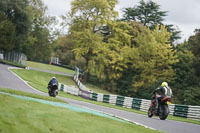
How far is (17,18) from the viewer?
180 feet

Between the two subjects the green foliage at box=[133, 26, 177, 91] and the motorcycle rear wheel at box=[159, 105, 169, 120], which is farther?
the green foliage at box=[133, 26, 177, 91]

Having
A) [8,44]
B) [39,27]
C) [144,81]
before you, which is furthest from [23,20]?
[144,81]

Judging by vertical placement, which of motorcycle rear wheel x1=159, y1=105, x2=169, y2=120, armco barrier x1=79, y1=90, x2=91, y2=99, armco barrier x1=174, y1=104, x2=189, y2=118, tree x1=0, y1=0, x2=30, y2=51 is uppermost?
tree x1=0, y1=0, x2=30, y2=51

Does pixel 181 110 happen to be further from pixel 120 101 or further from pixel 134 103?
pixel 120 101

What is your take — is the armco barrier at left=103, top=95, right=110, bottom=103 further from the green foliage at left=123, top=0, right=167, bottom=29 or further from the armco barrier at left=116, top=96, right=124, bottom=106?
the green foliage at left=123, top=0, right=167, bottom=29

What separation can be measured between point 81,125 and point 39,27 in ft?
194

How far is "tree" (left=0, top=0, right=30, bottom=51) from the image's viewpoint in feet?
172

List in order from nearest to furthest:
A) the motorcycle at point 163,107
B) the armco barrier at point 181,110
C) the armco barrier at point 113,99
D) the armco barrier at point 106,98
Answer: the motorcycle at point 163,107, the armco barrier at point 181,110, the armco barrier at point 113,99, the armco barrier at point 106,98

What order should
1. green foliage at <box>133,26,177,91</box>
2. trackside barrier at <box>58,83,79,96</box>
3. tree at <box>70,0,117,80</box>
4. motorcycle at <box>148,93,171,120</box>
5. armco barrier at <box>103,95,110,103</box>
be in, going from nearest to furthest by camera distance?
1. motorcycle at <box>148,93,171,120</box>
2. armco barrier at <box>103,95,110,103</box>
3. trackside barrier at <box>58,83,79,96</box>
4. green foliage at <box>133,26,177,91</box>
5. tree at <box>70,0,117,80</box>

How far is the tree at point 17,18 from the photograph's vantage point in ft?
172

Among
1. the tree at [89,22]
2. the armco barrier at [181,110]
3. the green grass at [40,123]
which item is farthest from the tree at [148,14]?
the green grass at [40,123]

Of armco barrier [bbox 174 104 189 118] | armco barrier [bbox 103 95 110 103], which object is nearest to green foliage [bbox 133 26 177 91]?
armco barrier [bbox 103 95 110 103]

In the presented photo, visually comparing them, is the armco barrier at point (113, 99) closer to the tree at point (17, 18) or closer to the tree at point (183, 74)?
the tree at point (183, 74)

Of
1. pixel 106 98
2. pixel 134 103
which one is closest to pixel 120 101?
pixel 134 103
